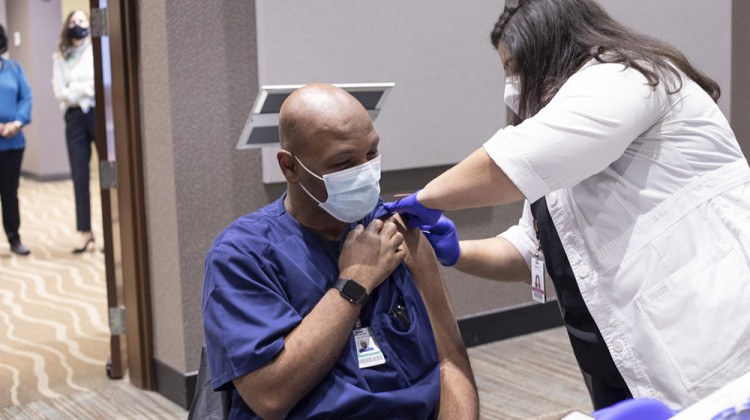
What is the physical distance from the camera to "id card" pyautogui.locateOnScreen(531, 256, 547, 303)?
191 cm

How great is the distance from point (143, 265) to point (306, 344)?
2.09 m

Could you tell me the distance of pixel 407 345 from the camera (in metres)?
1.58

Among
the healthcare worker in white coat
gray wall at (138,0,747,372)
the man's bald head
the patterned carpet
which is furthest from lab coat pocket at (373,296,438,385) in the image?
the patterned carpet

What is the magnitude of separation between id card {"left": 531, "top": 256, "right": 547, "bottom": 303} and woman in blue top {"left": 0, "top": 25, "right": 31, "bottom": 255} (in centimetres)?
476

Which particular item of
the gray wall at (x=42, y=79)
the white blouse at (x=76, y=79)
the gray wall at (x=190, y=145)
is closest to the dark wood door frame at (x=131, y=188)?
the gray wall at (x=190, y=145)

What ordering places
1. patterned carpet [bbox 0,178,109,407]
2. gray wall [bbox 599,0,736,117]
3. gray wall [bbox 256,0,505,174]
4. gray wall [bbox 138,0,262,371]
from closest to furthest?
gray wall [bbox 138,0,262,371], gray wall [bbox 256,0,505,174], patterned carpet [bbox 0,178,109,407], gray wall [bbox 599,0,736,117]

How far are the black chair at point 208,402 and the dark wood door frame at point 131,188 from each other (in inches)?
71.8

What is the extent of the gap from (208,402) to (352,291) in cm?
36

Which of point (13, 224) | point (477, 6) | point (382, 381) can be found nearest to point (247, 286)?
point (382, 381)

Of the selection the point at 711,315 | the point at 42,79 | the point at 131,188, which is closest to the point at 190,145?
the point at 131,188

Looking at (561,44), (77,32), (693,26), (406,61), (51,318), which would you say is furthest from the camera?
(77,32)

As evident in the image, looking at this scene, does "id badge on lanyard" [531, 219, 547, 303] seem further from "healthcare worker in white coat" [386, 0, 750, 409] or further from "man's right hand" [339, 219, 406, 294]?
"man's right hand" [339, 219, 406, 294]

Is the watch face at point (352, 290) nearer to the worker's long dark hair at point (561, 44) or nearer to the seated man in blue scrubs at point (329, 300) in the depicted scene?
the seated man in blue scrubs at point (329, 300)

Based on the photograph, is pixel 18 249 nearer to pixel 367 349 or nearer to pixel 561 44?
pixel 367 349
